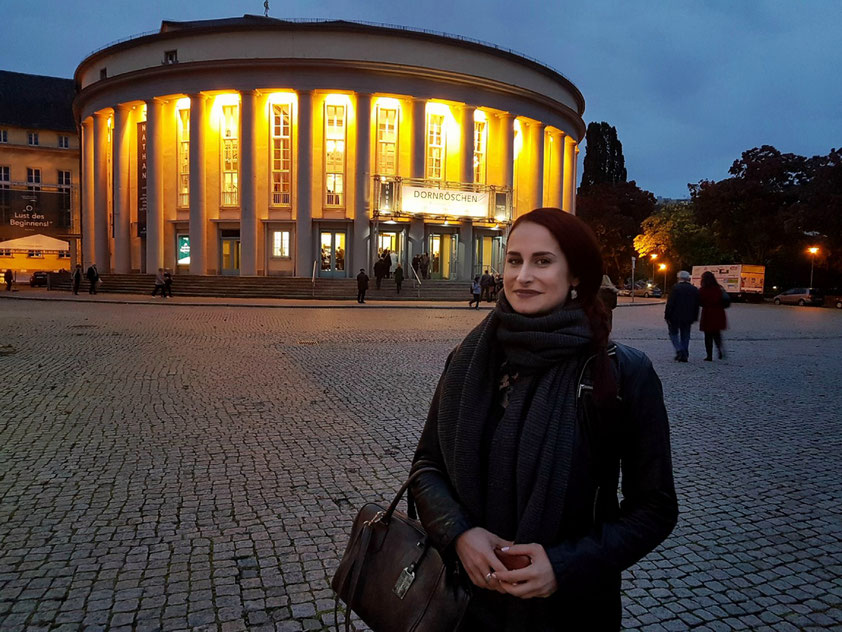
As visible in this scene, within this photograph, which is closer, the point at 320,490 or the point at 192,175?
→ the point at 320,490

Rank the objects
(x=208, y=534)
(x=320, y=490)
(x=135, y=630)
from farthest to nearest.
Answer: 1. (x=320, y=490)
2. (x=208, y=534)
3. (x=135, y=630)

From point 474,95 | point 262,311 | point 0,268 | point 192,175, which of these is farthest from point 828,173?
point 0,268

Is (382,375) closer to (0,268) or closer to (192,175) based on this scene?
(192,175)

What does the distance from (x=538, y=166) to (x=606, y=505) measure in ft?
146

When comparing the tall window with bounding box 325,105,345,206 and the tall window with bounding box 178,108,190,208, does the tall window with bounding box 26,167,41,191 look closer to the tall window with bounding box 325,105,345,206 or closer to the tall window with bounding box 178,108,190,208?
the tall window with bounding box 178,108,190,208

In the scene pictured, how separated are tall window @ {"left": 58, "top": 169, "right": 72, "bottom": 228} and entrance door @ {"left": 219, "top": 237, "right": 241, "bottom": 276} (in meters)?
30.8

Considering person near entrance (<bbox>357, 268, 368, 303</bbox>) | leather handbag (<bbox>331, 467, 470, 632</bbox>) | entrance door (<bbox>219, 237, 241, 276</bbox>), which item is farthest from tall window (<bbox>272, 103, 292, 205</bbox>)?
leather handbag (<bbox>331, 467, 470, 632</bbox>)

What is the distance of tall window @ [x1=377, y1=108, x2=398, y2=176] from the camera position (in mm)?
38719

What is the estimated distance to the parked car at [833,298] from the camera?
41022 mm

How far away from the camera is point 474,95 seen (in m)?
39.3

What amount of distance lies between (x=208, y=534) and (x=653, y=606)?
8.47ft

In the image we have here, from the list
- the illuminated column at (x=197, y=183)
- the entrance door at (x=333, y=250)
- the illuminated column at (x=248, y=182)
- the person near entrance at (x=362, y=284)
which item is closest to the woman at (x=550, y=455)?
the person near entrance at (x=362, y=284)

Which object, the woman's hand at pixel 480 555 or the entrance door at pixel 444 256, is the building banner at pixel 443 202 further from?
the woman's hand at pixel 480 555

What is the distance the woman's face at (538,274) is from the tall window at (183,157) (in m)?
41.6
